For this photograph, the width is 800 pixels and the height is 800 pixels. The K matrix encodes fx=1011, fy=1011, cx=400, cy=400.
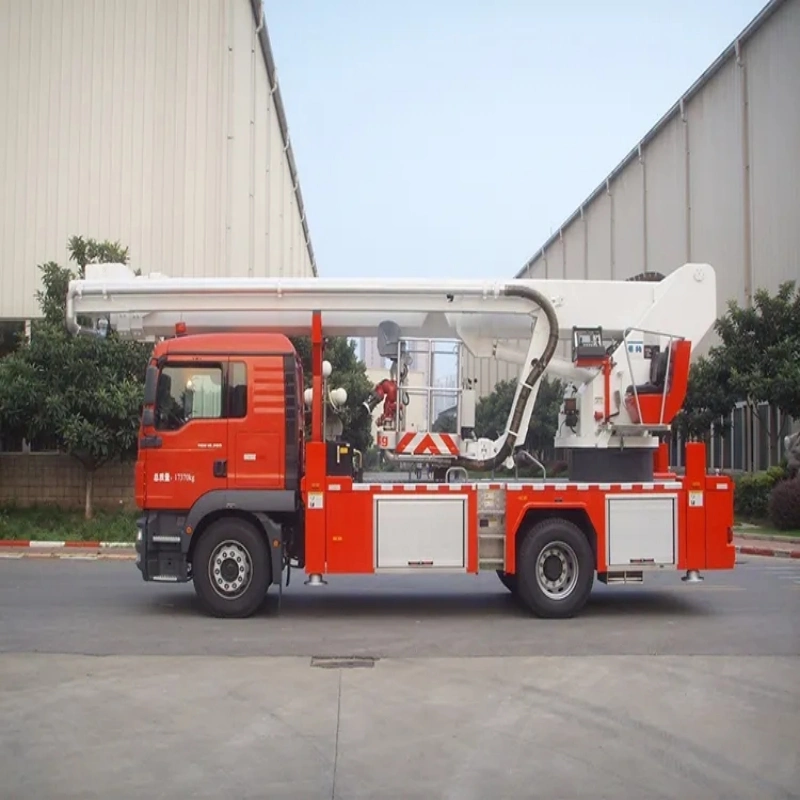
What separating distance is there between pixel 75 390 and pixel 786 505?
16.9m

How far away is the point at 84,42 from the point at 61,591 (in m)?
20.2

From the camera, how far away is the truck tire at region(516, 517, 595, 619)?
11.7m

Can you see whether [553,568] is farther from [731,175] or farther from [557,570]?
[731,175]

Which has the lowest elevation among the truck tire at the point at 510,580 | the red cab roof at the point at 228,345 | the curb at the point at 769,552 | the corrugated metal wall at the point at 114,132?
the curb at the point at 769,552

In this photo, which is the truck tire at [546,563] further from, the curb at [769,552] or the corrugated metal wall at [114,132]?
the corrugated metal wall at [114,132]

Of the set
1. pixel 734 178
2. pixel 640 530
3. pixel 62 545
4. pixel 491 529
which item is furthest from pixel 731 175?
pixel 491 529

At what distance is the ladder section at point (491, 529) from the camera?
11781mm

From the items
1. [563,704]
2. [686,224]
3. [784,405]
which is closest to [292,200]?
[686,224]

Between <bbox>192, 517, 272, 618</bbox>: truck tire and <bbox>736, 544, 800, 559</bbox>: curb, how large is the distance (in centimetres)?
1324

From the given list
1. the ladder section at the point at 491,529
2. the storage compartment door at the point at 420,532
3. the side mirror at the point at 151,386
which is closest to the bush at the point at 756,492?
the ladder section at the point at 491,529

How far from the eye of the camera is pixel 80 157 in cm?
2878

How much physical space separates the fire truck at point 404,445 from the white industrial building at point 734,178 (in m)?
20.4

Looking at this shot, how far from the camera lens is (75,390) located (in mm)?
22312

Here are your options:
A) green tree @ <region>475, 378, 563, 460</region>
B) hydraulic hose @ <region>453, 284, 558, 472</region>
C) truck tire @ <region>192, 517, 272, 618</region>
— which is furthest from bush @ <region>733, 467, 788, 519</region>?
truck tire @ <region>192, 517, 272, 618</region>
